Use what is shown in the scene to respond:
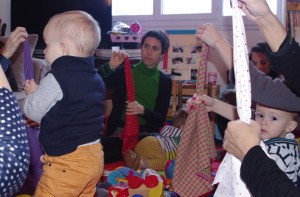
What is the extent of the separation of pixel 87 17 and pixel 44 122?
459 millimetres

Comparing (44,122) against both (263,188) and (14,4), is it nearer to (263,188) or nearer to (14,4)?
(263,188)

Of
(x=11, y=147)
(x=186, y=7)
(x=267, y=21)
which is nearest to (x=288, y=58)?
(x=267, y=21)

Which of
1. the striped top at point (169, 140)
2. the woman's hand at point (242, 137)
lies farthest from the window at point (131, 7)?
the woman's hand at point (242, 137)

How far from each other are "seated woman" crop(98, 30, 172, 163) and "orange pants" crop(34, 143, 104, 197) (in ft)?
5.21

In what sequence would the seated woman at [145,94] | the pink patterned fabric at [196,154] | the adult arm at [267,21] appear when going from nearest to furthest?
the adult arm at [267,21] → the pink patterned fabric at [196,154] → the seated woman at [145,94]

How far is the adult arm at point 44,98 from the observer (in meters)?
1.58

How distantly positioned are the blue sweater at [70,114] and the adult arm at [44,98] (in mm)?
17

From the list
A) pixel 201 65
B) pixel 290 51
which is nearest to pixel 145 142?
pixel 201 65

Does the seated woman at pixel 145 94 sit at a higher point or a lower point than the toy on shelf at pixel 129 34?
lower

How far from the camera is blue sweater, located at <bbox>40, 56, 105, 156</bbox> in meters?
1.62

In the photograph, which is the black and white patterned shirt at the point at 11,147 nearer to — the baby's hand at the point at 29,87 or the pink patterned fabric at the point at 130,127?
the baby's hand at the point at 29,87

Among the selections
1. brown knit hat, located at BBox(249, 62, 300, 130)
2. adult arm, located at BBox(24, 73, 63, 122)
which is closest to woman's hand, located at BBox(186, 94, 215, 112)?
brown knit hat, located at BBox(249, 62, 300, 130)

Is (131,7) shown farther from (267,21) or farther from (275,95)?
(267,21)

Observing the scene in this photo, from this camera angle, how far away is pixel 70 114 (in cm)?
163
